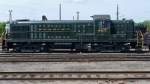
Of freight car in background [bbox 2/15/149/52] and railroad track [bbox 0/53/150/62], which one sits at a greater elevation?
freight car in background [bbox 2/15/149/52]

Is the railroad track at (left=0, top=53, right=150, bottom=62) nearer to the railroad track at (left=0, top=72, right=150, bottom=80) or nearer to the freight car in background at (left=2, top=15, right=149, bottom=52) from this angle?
the railroad track at (left=0, top=72, right=150, bottom=80)

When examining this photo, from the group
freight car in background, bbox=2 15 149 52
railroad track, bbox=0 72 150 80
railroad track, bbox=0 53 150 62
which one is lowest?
railroad track, bbox=0 72 150 80

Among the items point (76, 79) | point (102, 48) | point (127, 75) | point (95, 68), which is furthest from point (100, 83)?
point (102, 48)

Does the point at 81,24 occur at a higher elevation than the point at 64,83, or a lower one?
higher

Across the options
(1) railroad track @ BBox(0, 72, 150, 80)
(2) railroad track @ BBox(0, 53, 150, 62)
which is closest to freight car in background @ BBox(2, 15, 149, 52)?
(2) railroad track @ BBox(0, 53, 150, 62)

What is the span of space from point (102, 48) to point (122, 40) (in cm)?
190

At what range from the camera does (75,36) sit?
33.7 metres

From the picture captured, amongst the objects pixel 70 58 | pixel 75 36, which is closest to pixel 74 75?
pixel 70 58

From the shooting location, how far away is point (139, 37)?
3359 centimetres

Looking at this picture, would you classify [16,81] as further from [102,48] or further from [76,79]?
[102,48]

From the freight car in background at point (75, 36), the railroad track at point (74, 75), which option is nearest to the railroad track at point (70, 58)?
the railroad track at point (74, 75)

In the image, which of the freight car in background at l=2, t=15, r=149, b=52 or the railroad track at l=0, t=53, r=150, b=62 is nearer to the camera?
the railroad track at l=0, t=53, r=150, b=62

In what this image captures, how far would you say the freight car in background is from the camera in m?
33.3

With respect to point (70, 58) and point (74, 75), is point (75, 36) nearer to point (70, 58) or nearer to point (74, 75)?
point (70, 58)
